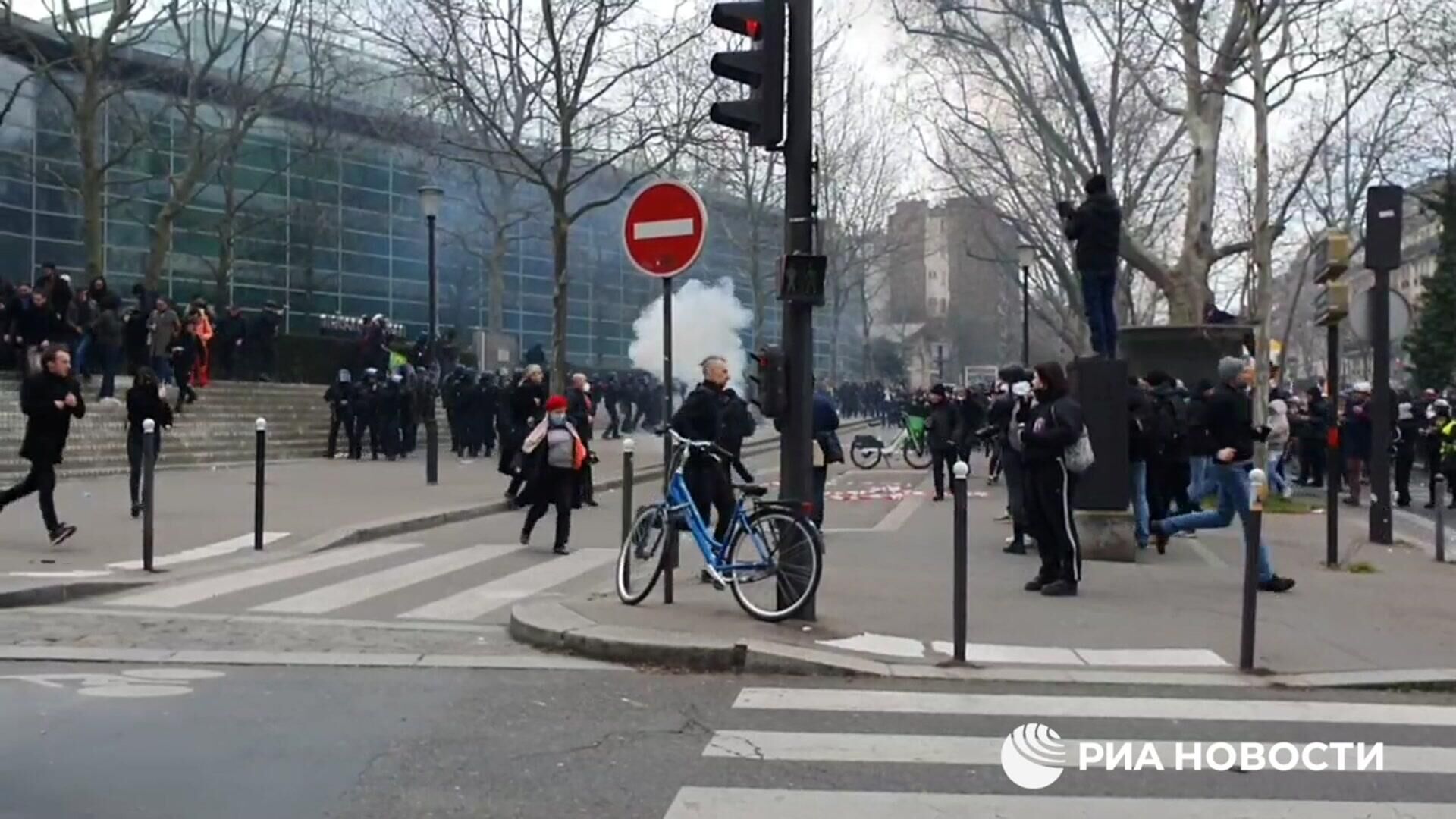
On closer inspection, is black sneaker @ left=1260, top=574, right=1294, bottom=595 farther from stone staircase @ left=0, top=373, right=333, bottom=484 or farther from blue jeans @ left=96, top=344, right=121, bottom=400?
blue jeans @ left=96, top=344, right=121, bottom=400

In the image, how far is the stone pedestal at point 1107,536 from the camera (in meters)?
13.5

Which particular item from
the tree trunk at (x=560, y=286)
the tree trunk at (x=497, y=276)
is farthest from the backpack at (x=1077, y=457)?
the tree trunk at (x=497, y=276)

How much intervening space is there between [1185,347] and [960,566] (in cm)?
1666

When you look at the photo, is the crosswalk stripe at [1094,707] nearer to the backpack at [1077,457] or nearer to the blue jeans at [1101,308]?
the backpack at [1077,457]

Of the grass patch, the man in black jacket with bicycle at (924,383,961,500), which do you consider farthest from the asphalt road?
the man in black jacket with bicycle at (924,383,961,500)

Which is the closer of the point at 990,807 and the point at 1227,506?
the point at 990,807

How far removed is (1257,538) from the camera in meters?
8.66

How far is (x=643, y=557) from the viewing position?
10.2 metres

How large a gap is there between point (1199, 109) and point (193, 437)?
17.6m

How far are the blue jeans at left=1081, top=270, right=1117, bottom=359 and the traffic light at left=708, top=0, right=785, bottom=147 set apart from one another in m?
6.37

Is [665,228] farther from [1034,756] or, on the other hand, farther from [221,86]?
[221,86]

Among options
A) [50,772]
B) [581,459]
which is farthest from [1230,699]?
[581,459]

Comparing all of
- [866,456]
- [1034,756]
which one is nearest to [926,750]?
[1034,756]

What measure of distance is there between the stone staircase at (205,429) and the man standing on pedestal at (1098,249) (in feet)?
40.5
